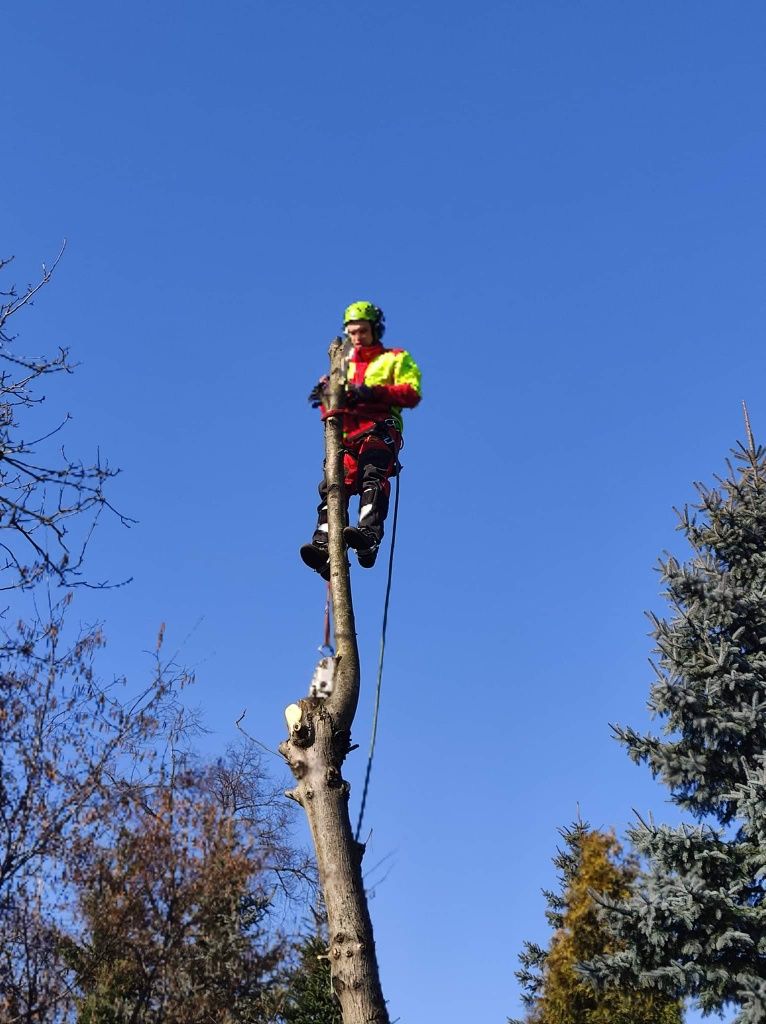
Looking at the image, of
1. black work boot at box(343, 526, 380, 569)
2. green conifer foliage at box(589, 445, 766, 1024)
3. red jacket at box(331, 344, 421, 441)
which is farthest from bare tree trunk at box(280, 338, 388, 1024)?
green conifer foliage at box(589, 445, 766, 1024)

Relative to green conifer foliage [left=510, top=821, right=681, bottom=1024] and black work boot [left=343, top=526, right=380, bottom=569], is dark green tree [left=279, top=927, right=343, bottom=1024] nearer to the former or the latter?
green conifer foliage [left=510, top=821, right=681, bottom=1024]

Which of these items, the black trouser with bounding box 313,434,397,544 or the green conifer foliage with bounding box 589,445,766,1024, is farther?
the green conifer foliage with bounding box 589,445,766,1024

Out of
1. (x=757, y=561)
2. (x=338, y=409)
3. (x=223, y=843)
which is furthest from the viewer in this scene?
(x=757, y=561)

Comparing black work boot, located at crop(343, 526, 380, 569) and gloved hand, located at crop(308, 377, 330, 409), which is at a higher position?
gloved hand, located at crop(308, 377, 330, 409)

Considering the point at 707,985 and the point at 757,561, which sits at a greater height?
the point at 757,561

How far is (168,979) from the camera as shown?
7.54 metres

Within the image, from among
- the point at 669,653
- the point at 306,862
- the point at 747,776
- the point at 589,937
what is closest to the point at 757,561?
the point at 669,653

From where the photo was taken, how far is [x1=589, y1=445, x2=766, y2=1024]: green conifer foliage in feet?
28.5

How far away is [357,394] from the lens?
6.83 m

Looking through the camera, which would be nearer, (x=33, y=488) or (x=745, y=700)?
(x=33, y=488)

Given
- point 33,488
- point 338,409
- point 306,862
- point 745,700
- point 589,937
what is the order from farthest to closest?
1. point 306,862
2. point 589,937
3. point 745,700
4. point 33,488
5. point 338,409

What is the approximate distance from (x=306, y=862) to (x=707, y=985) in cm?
878

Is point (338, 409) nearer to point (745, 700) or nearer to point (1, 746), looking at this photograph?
point (1, 746)

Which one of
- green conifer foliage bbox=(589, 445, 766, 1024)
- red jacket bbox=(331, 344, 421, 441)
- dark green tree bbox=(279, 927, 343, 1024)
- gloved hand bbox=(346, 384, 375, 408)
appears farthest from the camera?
dark green tree bbox=(279, 927, 343, 1024)
